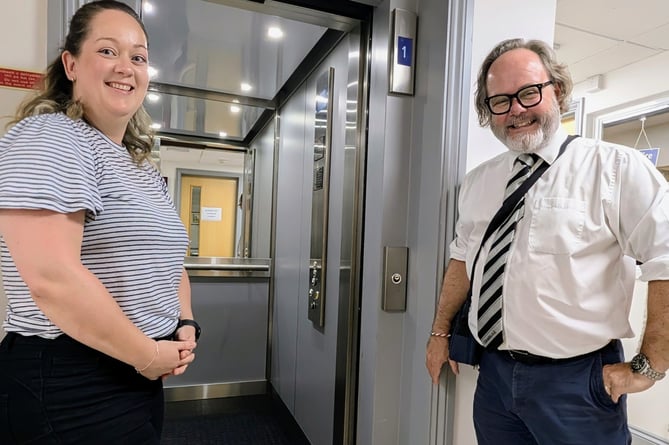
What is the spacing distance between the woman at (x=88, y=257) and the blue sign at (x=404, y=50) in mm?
908

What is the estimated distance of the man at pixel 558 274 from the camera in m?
0.99

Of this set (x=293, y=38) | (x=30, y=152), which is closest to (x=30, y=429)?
(x=30, y=152)

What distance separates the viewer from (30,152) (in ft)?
2.38

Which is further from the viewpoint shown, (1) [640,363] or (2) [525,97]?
(2) [525,97]

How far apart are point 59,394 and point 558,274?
1130mm

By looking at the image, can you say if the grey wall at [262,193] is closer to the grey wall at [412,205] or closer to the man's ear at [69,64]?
the grey wall at [412,205]

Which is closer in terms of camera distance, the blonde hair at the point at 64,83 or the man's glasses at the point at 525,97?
the blonde hair at the point at 64,83

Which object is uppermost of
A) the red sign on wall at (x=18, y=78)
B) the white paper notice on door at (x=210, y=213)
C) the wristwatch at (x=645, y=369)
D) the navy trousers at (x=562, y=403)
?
the red sign on wall at (x=18, y=78)

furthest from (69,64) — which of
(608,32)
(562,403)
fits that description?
(608,32)

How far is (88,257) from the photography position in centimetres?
82

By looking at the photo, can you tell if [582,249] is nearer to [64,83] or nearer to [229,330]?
[64,83]

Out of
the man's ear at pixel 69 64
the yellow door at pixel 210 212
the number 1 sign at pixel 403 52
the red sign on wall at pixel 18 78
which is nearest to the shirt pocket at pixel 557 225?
the number 1 sign at pixel 403 52

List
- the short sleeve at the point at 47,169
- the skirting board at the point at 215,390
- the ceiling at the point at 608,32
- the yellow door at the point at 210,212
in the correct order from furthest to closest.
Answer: the yellow door at the point at 210,212, the skirting board at the point at 215,390, the ceiling at the point at 608,32, the short sleeve at the point at 47,169

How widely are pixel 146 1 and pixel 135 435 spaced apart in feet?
6.19
